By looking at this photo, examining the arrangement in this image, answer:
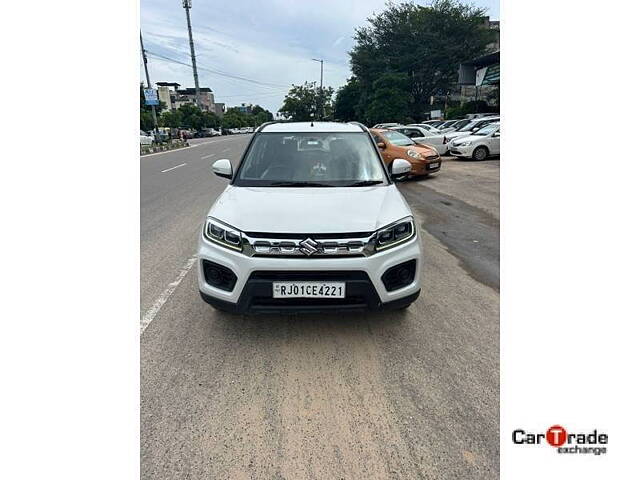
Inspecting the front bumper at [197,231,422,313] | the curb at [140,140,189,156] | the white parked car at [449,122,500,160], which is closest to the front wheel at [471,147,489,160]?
the white parked car at [449,122,500,160]

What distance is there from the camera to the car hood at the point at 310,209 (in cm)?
254

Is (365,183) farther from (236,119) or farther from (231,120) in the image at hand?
(236,119)

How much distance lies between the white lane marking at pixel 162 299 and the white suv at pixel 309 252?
0.77 metres

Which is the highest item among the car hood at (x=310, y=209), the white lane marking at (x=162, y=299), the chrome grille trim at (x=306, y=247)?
the car hood at (x=310, y=209)

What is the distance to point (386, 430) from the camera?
2055mm

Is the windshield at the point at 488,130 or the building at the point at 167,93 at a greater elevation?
the building at the point at 167,93

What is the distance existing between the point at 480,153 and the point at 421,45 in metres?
28.5

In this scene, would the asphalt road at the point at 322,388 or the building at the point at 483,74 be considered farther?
the building at the point at 483,74

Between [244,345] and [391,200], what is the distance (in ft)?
5.35

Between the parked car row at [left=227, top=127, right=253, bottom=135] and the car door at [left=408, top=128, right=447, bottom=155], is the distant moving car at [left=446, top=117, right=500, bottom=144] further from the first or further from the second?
the parked car row at [left=227, top=127, right=253, bottom=135]

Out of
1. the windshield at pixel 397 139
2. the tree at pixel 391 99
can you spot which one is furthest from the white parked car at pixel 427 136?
the tree at pixel 391 99

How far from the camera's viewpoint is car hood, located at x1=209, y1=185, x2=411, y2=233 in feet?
8.35

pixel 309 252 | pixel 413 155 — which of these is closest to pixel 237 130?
pixel 413 155

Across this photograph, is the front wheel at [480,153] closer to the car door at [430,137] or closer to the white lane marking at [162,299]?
the car door at [430,137]
